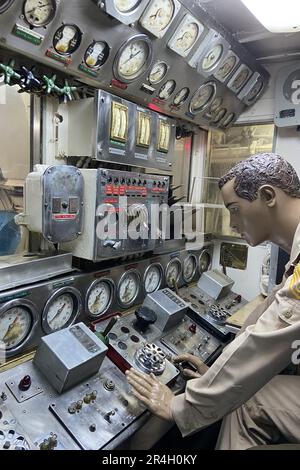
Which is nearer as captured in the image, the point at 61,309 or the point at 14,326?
the point at 14,326

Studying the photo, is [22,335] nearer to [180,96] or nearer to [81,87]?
[81,87]

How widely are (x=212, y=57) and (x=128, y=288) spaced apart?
5.52ft

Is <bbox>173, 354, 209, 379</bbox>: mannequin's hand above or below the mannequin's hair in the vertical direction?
below

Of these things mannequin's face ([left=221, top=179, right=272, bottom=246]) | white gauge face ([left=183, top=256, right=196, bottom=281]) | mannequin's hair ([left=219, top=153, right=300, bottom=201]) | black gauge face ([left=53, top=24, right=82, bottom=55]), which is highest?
black gauge face ([left=53, top=24, right=82, bottom=55])

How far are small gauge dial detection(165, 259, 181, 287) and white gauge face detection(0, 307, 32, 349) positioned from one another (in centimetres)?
115

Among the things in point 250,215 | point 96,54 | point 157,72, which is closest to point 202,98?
point 157,72

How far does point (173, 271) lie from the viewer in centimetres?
245

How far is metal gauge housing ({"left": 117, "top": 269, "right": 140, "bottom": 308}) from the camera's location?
1.93 meters

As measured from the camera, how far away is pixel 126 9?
58.3 inches

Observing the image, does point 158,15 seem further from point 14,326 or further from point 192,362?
point 192,362

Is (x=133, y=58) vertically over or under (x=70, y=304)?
over

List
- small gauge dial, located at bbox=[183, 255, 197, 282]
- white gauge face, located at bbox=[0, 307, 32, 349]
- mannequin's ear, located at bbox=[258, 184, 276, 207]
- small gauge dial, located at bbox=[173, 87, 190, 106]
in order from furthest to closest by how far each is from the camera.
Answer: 1. small gauge dial, located at bbox=[183, 255, 197, 282]
2. small gauge dial, located at bbox=[173, 87, 190, 106]
3. white gauge face, located at bbox=[0, 307, 32, 349]
4. mannequin's ear, located at bbox=[258, 184, 276, 207]

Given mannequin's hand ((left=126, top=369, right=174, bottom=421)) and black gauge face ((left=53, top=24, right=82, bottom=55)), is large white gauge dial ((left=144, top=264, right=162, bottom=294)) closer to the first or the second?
mannequin's hand ((left=126, top=369, right=174, bottom=421))

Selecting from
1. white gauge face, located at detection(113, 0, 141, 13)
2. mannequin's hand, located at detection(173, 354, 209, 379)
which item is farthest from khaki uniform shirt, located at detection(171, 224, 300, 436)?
white gauge face, located at detection(113, 0, 141, 13)
